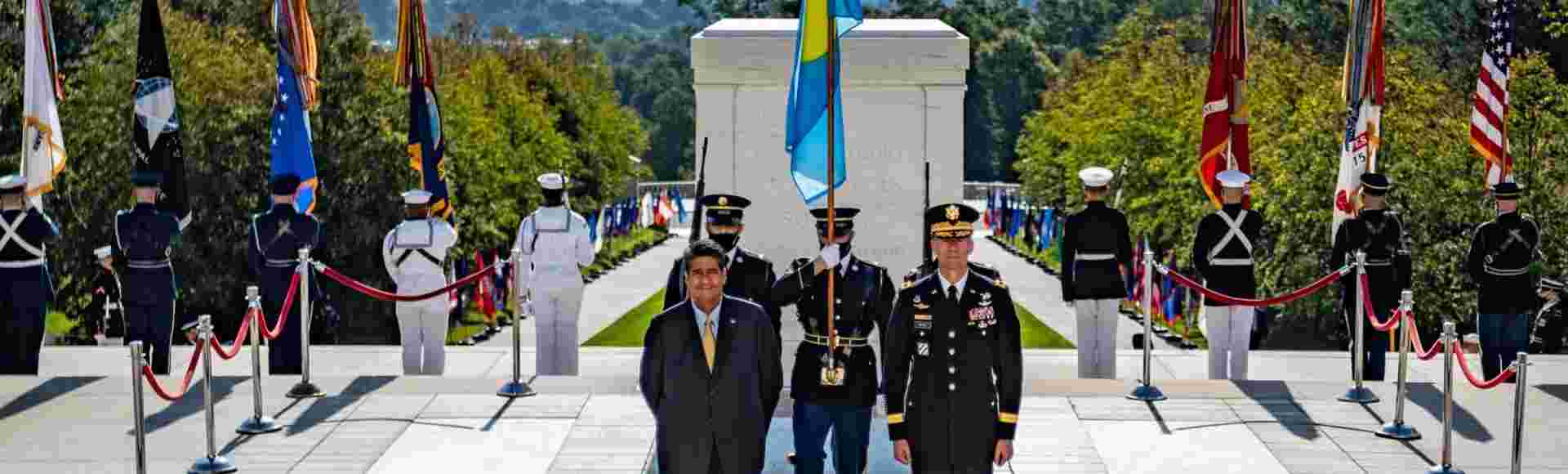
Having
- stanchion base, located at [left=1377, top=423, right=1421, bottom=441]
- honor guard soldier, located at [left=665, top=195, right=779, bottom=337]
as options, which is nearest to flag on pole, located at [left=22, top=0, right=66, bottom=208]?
honor guard soldier, located at [left=665, top=195, right=779, bottom=337]

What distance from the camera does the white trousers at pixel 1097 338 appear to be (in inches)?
520

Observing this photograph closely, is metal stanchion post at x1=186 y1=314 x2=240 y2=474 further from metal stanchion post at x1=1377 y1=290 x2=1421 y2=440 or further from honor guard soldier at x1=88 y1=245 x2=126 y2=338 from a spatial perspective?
metal stanchion post at x1=1377 y1=290 x2=1421 y2=440

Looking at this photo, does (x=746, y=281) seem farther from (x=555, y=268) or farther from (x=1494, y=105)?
(x=1494, y=105)

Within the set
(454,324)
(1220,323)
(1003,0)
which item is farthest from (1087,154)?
(1003,0)

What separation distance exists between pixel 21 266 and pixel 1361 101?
993 cm

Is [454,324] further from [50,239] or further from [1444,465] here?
[1444,465]

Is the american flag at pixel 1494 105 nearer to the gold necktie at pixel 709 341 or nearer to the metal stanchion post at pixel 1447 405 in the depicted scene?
the metal stanchion post at pixel 1447 405

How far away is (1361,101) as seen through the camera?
15789 millimetres

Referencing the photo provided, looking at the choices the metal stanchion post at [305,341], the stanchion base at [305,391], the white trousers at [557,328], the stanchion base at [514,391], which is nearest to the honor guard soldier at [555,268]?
the white trousers at [557,328]

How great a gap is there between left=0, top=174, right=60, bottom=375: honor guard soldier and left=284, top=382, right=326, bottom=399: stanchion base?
1.99 metres

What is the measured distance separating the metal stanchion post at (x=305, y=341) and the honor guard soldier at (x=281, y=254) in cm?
72

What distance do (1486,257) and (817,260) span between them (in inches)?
224

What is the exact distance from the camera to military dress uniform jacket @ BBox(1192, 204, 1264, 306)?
1338 centimetres

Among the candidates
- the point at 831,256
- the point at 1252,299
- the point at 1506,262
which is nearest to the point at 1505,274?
the point at 1506,262
